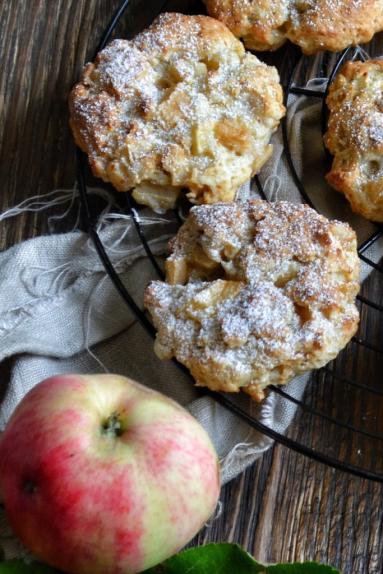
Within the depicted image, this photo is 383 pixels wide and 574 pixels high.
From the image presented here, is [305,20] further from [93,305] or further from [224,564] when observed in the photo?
[224,564]

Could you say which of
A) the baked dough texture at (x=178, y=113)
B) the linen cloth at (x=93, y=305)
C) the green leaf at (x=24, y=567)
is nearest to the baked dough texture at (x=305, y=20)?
the baked dough texture at (x=178, y=113)

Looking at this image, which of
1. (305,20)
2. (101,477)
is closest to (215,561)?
(101,477)

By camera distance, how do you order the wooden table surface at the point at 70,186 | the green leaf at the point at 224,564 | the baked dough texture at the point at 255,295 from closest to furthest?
the green leaf at the point at 224,564 < the baked dough texture at the point at 255,295 < the wooden table surface at the point at 70,186

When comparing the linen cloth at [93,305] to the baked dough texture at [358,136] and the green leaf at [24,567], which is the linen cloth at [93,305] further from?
the green leaf at [24,567]

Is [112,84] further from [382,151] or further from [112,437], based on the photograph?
[112,437]

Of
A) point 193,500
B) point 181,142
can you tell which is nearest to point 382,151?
point 181,142

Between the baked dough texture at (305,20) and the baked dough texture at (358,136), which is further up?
the baked dough texture at (305,20)
